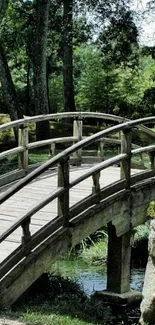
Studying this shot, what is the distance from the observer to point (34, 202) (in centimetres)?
940

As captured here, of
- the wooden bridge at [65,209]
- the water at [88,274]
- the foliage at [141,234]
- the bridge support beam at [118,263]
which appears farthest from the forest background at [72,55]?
the bridge support beam at [118,263]

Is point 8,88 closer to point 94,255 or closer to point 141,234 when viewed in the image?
point 141,234

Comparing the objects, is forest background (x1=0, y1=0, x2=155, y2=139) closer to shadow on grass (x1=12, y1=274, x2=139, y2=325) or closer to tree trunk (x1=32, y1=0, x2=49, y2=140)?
tree trunk (x1=32, y1=0, x2=49, y2=140)

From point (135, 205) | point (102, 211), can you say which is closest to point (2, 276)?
point (102, 211)

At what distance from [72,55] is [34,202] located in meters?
23.8

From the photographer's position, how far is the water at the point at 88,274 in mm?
11530

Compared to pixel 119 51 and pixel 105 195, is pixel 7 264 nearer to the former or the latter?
pixel 105 195

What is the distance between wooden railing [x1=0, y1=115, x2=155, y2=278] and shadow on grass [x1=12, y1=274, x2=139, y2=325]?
2.62ft

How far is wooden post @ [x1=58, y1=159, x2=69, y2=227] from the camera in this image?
800cm

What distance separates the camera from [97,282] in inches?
469

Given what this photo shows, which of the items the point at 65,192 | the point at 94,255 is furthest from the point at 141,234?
the point at 65,192

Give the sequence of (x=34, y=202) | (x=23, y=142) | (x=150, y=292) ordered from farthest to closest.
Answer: (x=23, y=142) → (x=34, y=202) → (x=150, y=292)

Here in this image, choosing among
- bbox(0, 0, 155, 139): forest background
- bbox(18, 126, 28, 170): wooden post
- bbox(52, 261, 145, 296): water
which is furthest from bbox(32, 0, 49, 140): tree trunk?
bbox(18, 126, 28, 170): wooden post

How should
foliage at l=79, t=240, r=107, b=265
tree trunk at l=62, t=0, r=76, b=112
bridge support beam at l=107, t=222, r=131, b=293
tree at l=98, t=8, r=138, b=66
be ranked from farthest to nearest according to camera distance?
tree trunk at l=62, t=0, r=76, b=112, tree at l=98, t=8, r=138, b=66, foliage at l=79, t=240, r=107, b=265, bridge support beam at l=107, t=222, r=131, b=293
